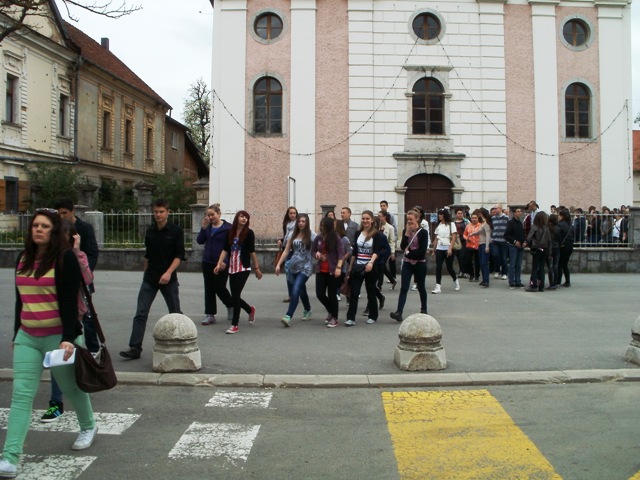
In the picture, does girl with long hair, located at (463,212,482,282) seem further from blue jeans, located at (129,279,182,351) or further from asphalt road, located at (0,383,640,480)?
asphalt road, located at (0,383,640,480)

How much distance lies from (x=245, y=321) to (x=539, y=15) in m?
19.7

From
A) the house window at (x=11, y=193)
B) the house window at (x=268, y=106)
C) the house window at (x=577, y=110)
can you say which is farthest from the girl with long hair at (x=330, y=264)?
the house window at (x=11, y=193)

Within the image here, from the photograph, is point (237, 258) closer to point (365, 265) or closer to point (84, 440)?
point (365, 265)

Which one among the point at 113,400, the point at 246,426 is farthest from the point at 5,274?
the point at 246,426

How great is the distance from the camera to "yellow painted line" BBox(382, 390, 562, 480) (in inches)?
183

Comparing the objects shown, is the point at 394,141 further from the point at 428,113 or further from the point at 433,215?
the point at 433,215

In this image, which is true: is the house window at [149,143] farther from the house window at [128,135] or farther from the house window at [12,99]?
the house window at [12,99]

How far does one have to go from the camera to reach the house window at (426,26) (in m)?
25.4

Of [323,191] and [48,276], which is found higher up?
[323,191]

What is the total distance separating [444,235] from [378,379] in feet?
27.1

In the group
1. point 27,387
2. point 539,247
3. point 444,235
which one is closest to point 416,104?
point 444,235

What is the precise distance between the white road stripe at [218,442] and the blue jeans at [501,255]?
12139mm

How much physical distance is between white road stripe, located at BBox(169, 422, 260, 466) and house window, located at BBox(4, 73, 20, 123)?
3102 cm

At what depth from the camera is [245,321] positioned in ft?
35.6
